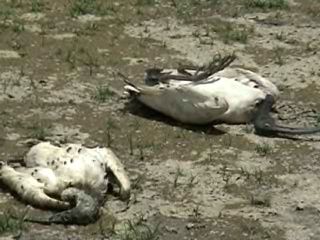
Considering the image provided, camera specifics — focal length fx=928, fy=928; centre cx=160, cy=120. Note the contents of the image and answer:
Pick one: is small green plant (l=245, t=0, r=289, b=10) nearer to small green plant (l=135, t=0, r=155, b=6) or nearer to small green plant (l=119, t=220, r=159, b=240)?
small green plant (l=135, t=0, r=155, b=6)

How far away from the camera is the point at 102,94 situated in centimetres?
646

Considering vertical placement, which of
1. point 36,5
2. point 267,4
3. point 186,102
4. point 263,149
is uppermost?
point 186,102

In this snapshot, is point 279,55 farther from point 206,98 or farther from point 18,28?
point 18,28

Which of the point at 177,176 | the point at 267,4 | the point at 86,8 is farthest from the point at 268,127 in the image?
the point at 267,4

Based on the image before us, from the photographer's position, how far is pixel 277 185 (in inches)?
208

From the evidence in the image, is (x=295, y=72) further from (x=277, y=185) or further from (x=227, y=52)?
(x=277, y=185)

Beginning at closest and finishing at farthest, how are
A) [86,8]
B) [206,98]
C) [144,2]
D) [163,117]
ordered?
[206,98] → [163,117] → [86,8] → [144,2]

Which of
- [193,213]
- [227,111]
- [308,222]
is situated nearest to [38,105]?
[227,111]

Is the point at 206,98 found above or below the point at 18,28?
above

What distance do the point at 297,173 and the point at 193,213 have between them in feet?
2.90

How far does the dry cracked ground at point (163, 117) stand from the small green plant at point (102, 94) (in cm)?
1

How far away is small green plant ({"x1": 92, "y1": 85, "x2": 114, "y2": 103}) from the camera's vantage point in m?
6.41

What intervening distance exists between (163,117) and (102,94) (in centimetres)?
55

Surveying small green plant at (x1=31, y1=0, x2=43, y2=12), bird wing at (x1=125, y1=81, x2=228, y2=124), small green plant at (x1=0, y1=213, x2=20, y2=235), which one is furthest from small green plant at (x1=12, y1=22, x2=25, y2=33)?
small green plant at (x1=0, y1=213, x2=20, y2=235)
